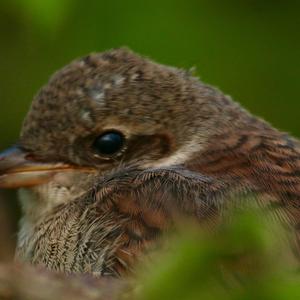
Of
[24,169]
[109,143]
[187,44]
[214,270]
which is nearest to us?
[214,270]

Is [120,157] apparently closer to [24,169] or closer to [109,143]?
[109,143]

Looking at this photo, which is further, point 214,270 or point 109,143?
point 109,143

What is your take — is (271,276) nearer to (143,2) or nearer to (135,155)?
(135,155)

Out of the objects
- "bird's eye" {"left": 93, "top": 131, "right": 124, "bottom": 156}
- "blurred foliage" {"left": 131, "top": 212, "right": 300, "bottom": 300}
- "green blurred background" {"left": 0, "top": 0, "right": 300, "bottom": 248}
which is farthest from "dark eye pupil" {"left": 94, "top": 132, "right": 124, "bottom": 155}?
"blurred foliage" {"left": 131, "top": 212, "right": 300, "bottom": 300}

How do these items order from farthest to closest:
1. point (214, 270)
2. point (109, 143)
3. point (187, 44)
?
point (187, 44), point (109, 143), point (214, 270)

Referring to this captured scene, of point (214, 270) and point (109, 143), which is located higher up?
point (214, 270)

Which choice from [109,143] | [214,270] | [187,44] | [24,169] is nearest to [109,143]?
[109,143]

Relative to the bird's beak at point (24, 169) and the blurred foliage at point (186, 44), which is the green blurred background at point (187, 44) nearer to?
the blurred foliage at point (186, 44)

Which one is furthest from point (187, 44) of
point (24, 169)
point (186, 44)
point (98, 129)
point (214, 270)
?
point (214, 270)

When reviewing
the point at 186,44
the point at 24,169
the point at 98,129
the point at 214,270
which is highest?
the point at 214,270
